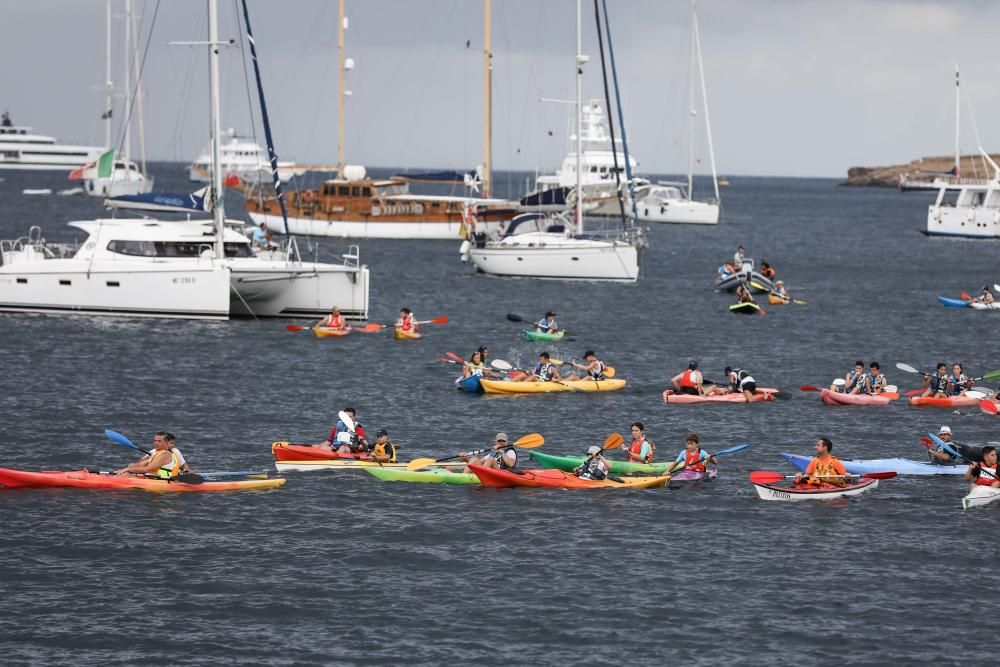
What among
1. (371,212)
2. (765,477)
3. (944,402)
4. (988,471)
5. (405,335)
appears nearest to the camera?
(988,471)

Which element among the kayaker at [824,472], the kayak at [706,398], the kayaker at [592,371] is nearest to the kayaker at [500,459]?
the kayaker at [824,472]

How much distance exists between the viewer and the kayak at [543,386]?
1642 inches

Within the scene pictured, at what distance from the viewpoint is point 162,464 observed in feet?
96.3

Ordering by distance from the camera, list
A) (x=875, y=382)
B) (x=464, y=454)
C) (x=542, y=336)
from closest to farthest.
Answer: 1. (x=464, y=454)
2. (x=875, y=382)
3. (x=542, y=336)

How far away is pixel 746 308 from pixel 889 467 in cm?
3102

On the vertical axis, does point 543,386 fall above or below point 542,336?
below

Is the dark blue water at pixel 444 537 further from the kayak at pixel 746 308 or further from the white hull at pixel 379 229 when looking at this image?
the white hull at pixel 379 229

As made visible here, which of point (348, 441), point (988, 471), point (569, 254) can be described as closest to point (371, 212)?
point (569, 254)

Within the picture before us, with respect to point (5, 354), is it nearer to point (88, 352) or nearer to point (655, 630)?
point (88, 352)

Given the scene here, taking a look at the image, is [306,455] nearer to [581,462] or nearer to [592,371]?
[581,462]

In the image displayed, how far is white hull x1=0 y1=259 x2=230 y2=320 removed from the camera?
52688 mm

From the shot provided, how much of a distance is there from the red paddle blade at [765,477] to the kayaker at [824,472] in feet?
1.54

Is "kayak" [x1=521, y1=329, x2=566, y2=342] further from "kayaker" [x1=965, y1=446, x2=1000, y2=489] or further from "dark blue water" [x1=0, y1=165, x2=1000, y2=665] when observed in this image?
"kayaker" [x1=965, y1=446, x2=1000, y2=489]

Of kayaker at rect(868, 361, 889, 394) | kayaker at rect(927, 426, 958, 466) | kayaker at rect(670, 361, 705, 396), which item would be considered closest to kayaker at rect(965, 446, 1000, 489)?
kayaker at rect(927, 426, 958, 466)
